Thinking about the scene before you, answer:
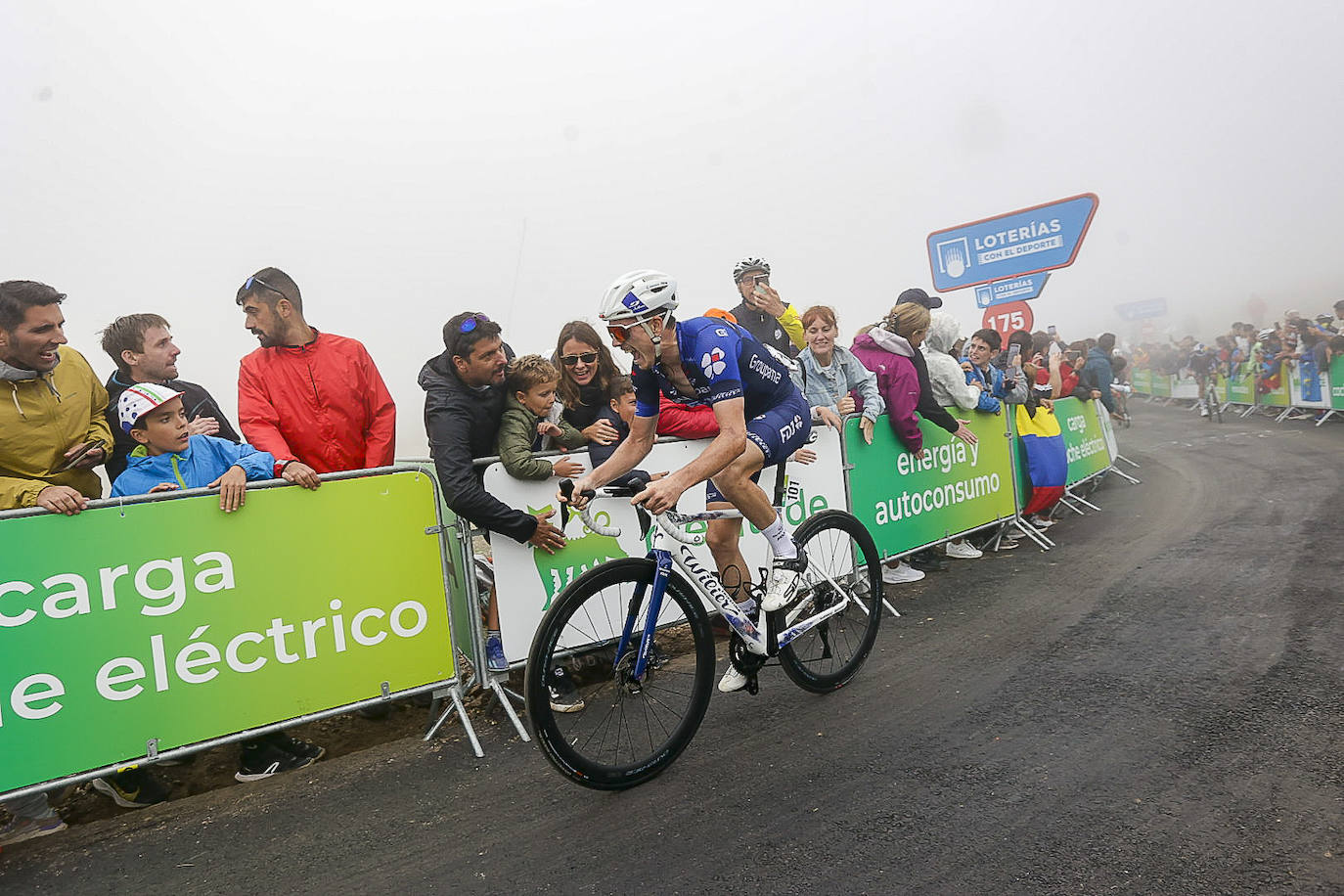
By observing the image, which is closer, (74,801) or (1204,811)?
(1204,811)

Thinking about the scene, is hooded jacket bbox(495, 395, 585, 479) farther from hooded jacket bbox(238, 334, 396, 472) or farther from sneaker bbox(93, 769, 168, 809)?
sneaker bbox(93, 769, 168, 809)

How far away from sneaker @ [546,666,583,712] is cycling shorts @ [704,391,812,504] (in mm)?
1140

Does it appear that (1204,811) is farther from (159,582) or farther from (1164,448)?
(1164,448)

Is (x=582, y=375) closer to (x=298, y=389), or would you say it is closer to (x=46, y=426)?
(x=298, y=389)

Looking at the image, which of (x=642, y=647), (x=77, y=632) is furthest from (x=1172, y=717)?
(x=77, y=632)

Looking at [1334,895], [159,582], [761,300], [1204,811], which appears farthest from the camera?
[761,300]

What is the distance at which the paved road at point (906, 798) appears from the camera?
8.41 feet

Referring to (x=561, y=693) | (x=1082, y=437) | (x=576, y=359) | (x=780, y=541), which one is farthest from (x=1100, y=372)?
(x=561, y=693)

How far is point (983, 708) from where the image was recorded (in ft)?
12.4

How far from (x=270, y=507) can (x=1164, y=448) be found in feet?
51.2

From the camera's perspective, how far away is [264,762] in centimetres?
378

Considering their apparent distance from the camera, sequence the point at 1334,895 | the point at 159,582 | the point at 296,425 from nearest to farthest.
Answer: the point at 1334,895
the point at 159,582
the point at 296,425

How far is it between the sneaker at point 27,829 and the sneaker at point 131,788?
8.1 inches

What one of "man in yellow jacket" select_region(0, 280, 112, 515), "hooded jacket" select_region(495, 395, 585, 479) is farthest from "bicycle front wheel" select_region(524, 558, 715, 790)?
"man in yellow jacket" select_region(0, 280, 112, 515)
